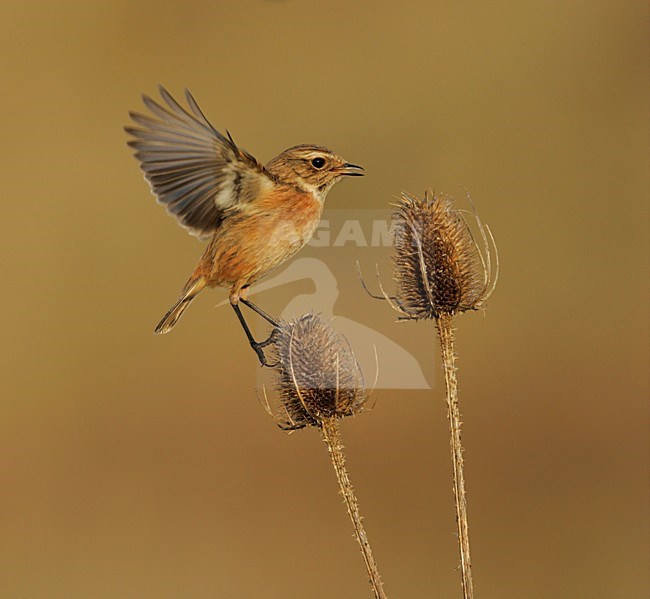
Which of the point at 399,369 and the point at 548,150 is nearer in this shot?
the point at 399,369

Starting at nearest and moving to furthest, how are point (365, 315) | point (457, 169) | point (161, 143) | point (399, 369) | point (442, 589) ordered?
1. point (161, 143)
2. point (399, 369)
3. point (365, 315)
4. point (442, 589)
5. point (457, 169)

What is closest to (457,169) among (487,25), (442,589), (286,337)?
(487,25)

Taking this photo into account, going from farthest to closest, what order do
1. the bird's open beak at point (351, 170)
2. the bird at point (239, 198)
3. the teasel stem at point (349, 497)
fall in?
1. the bird's open beak at point (351, 170)
2. the bird at point (239, 198)
3. the teasel stem at point (349, 497)

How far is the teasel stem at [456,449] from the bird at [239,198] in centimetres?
57

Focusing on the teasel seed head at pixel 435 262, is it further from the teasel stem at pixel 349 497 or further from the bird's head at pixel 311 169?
the teasel stem at pixel 349 497

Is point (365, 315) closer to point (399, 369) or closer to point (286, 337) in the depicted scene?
point (399, 369)

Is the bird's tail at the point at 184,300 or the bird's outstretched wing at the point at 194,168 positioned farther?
the bird's tail at the point at 184,300

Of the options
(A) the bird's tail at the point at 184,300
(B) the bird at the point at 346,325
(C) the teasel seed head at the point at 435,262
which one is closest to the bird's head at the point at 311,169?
(C) the teasel seed head at the point at 435,262

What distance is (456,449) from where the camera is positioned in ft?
8.21

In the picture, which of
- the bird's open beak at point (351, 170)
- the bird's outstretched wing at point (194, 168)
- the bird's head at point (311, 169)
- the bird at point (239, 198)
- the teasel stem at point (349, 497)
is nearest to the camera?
the teasel stem at point (349, 497)

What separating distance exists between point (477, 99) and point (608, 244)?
2.48 m

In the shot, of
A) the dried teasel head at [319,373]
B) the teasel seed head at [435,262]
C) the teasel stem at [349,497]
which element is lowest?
the teasel stem at [349,497]

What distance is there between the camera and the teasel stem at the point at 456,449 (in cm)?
240

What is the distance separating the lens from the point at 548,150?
11234mm
